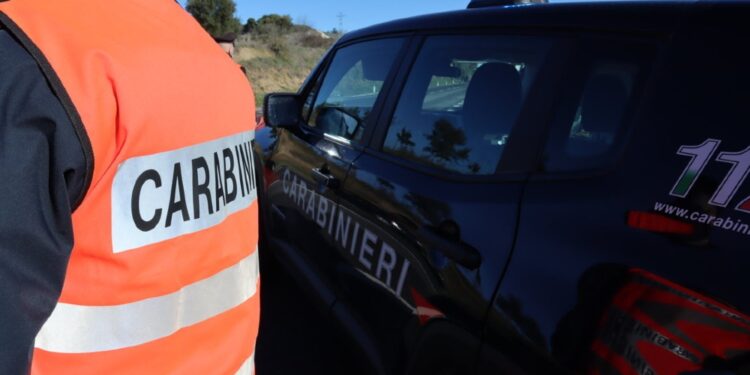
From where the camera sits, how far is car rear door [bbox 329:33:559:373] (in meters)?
1.47

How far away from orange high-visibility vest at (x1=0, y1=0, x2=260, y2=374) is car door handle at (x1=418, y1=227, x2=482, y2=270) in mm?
657

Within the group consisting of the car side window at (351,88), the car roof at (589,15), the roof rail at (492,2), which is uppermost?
the roof rail at (492,2)

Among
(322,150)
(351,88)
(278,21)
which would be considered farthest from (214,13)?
(322,150)

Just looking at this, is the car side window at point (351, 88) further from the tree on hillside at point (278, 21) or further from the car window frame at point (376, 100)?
the tree on hillside at point (278, 21)

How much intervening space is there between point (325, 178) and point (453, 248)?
3.66 feet

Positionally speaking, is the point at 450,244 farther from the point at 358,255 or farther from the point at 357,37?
the point at 357,37

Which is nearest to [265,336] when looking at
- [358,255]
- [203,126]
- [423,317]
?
[358,255]

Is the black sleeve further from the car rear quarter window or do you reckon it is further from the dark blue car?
the car rear quarter window

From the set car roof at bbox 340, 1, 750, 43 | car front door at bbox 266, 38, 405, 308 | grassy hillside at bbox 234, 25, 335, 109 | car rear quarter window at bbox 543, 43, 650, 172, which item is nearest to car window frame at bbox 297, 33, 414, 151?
car front door at bbox 266, 38, 405, 308

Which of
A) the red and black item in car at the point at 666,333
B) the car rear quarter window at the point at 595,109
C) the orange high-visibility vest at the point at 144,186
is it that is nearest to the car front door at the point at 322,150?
the car rear quarter window at the point at 595,109

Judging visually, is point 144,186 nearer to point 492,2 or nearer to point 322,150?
point 492,2

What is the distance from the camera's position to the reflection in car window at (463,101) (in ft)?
5.44

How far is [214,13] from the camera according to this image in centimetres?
3538

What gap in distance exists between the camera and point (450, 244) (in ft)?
5.04
